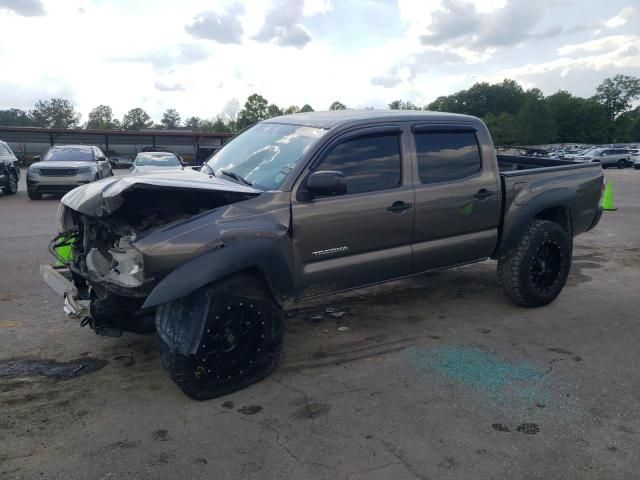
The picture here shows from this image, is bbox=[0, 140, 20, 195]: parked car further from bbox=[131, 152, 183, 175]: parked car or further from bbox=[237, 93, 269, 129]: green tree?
bbox=[237, 93, 269, 129]: green tree

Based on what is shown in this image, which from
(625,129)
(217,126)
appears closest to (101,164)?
(217,126)

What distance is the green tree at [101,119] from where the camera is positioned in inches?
4195

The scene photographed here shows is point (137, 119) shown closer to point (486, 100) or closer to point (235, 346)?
point (486, 100)

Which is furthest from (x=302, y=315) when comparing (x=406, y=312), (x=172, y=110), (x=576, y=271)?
(x=172, y=110)

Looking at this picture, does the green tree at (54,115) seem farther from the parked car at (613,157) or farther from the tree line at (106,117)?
the parked car at (613,157)

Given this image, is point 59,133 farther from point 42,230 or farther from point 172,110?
point 172,110

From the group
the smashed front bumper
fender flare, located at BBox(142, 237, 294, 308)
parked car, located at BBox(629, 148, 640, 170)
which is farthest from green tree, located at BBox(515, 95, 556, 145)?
the smashed front bumper

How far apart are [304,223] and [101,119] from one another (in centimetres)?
11903

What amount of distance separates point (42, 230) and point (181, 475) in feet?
26.0

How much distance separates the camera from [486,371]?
3.92 m

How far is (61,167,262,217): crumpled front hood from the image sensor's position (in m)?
3.32

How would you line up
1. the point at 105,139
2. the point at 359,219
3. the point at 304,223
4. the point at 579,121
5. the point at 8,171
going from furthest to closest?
the point at 579,121 → the point at 105,139 → the point at 8,171 → the point at 359,219 → the point at 304,223

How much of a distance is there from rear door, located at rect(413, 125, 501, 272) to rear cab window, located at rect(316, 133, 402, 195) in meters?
0.25

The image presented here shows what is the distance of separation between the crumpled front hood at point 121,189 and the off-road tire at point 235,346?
0.63m
